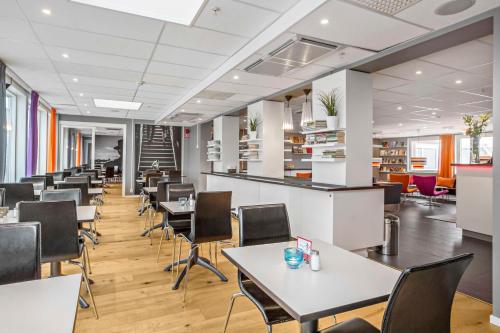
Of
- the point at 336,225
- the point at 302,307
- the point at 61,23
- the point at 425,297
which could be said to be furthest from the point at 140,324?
the point at 61,23

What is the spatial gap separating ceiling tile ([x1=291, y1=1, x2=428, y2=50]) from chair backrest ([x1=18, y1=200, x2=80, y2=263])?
278 cm

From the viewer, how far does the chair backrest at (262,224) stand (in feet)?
7.21

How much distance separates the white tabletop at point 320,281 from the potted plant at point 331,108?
8.91 ft

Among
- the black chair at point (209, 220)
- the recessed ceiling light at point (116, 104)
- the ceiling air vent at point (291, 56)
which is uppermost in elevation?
the recessed ceiling light at point (116, 104)

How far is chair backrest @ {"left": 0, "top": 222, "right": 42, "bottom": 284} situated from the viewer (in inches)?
60.4

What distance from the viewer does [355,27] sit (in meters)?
3.03

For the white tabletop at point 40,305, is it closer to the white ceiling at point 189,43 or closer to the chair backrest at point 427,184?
the white ceiling at point 189,43

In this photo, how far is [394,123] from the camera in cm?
1031

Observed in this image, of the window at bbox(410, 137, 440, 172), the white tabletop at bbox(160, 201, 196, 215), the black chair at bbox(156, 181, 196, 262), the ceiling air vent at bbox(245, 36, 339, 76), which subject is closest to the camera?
the white tabletop at bbox(160, 201, 196, 215)

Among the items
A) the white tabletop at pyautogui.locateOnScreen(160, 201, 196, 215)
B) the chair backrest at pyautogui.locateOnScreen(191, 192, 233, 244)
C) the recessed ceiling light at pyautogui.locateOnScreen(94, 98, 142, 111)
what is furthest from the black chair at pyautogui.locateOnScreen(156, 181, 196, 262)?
the recessed ceiling light at pyautogui.locateOnScreen(94, 98, 142, 111)

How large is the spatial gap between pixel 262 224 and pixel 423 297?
4.22ft

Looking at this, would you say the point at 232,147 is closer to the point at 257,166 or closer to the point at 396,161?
the point at 257,166

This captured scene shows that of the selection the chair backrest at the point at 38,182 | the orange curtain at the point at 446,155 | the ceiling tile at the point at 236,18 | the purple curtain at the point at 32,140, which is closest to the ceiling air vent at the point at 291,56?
the ceiling tile at the point at 236,18

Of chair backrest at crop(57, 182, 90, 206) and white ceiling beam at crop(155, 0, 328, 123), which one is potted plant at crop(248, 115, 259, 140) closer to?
white ceiling beam at crop(155, 0, 328, 123)
